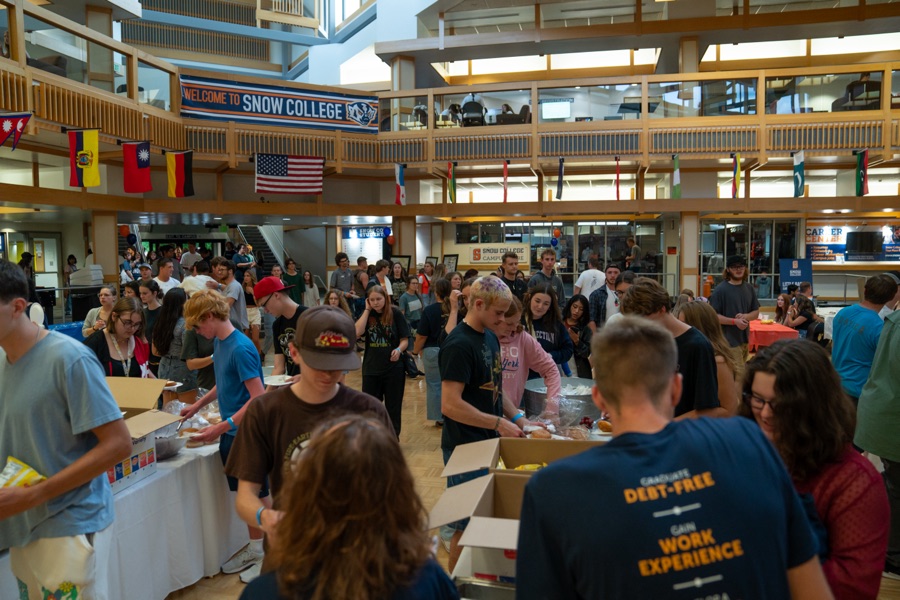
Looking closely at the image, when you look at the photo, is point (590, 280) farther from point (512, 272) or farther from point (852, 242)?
point (852, 242)

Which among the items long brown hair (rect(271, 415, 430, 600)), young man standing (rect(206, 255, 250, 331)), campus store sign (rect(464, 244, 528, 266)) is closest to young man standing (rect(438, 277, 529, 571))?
long brown hair (rect(271, 415, 430, 600))

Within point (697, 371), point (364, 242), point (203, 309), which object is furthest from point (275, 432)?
point (364, 242)

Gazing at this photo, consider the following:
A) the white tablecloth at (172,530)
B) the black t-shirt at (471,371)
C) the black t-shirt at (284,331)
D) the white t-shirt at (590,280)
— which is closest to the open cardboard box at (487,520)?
the black t-shirt at (471,371)

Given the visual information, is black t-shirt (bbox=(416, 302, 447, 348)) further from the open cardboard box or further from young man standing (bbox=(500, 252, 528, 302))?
the open cardboard box

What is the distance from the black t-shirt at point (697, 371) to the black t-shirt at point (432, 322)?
355 centimetres

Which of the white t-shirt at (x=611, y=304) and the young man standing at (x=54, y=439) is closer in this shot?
the young man standing at (x=54, y=439)

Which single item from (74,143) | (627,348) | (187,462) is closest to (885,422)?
(627,348)

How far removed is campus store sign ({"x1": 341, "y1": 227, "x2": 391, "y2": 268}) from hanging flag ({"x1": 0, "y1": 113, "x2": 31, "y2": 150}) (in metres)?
10.2

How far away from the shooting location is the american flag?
13.8m

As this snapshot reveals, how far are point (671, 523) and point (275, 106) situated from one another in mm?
14500

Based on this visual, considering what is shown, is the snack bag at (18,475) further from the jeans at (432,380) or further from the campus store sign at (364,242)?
the campus store sign at (364,242)

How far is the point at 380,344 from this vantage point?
567 centimetres

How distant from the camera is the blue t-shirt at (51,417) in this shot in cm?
214

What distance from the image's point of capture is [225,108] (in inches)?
538
